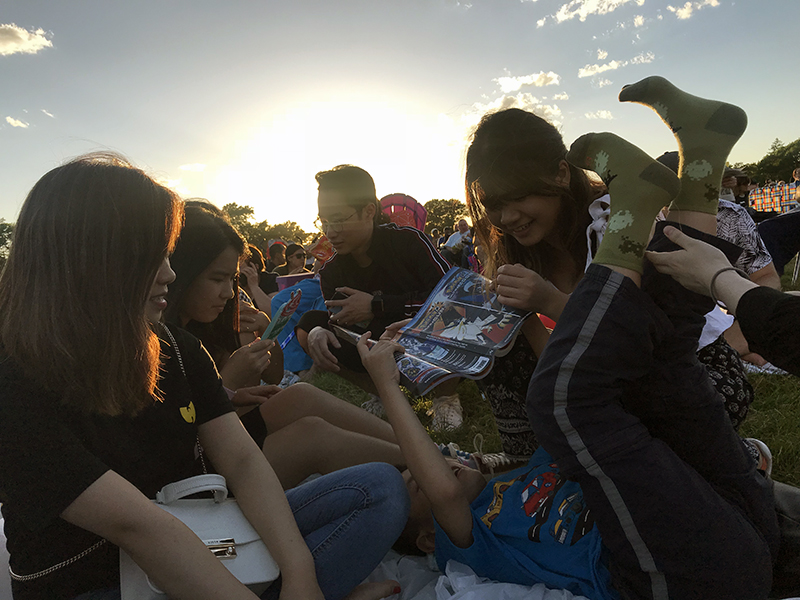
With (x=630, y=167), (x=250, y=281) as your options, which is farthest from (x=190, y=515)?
(x=250, y=281)

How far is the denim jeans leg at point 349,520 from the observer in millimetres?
1407

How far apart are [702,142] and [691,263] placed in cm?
40

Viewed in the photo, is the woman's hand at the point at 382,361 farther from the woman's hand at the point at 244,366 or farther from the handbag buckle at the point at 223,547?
the handbag buckle at the point at 223,547

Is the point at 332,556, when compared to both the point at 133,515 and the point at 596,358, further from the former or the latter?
the point at 596,358

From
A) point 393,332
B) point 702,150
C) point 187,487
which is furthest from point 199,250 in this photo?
point 702,150

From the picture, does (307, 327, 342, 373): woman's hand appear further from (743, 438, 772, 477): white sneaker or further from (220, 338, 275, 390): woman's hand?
(743, 438, 772, 477): white sneaker

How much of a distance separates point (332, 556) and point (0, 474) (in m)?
0.81

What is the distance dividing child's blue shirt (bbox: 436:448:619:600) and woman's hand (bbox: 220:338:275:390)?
1020mm

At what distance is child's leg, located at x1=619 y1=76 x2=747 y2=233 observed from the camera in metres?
1.39

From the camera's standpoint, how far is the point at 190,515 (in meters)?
1.19

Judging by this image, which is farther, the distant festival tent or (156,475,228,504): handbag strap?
the distant festival tent

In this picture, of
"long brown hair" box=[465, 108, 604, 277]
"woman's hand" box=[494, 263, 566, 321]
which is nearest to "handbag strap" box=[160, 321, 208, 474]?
"woman's hand" box=[494, 263, 566, 321]

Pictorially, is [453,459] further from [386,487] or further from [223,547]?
[223,547]

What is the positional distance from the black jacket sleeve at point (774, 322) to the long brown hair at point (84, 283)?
4.58ft
